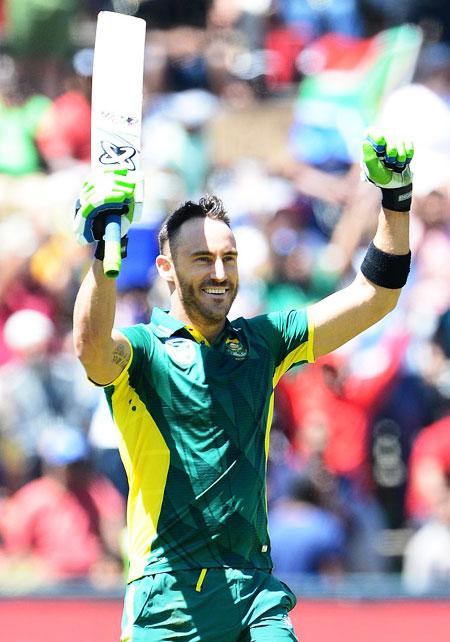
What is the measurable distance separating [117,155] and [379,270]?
952mm

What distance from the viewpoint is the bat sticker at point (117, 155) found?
4320 millimetres

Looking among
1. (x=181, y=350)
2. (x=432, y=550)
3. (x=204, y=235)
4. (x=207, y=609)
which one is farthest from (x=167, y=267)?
(x=432, y=550)

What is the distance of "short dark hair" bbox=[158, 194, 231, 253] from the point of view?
4387 millimetres

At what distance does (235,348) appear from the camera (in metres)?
4.34

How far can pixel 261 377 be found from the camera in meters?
4.33

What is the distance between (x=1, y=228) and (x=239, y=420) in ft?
16.8

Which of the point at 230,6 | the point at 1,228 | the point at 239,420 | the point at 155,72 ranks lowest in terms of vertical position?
the point at 239,420

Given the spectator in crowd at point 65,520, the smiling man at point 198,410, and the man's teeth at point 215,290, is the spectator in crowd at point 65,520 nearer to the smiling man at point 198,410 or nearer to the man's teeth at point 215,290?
the smiling man at point 198,410

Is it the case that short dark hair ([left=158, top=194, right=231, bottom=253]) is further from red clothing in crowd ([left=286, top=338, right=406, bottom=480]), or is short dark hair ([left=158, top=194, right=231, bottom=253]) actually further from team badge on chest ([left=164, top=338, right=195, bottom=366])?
red clothing in crowd ([left=286, top=338, right=406, bottom=480])

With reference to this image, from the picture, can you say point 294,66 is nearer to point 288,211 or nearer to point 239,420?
point 288,211

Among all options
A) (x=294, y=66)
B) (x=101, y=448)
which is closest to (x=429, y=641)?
(x=101, y=448)

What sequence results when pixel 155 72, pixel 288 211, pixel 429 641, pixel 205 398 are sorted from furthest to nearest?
1. pixel 155 72
2. pixel 288 211
3. pixel 429 641
4. pixel 205 398

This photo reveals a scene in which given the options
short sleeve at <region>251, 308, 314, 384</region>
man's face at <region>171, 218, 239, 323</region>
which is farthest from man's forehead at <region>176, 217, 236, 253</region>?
short sleeve at <region>251, 308, 314, 384</region>

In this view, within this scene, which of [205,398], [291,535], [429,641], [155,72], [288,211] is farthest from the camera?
[155,72]
